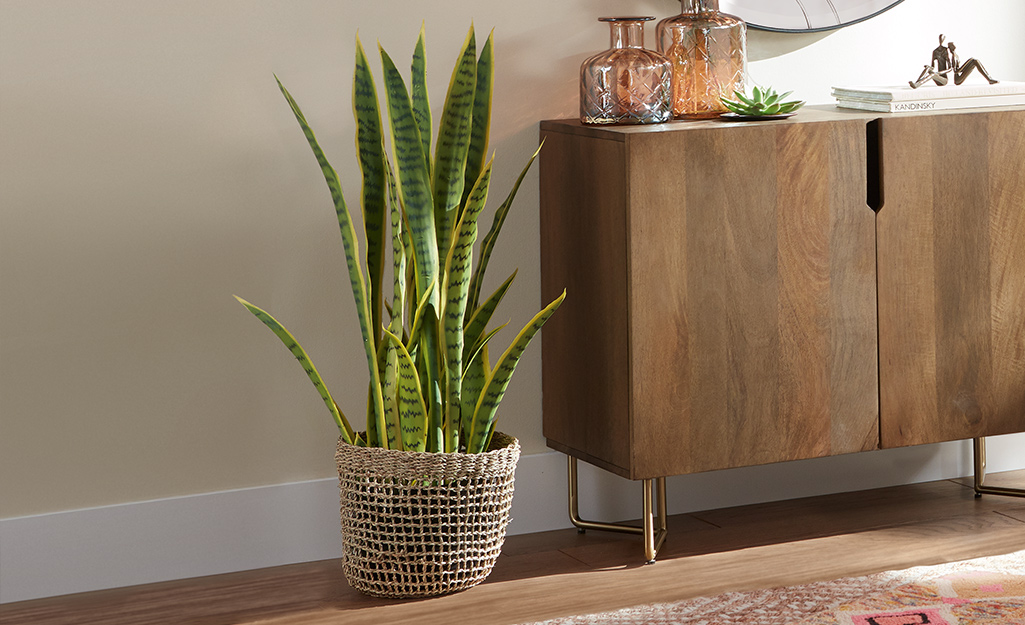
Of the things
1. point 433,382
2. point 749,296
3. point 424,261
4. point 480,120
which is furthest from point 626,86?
point 433,382

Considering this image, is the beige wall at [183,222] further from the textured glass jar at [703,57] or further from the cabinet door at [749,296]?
the cabinet door at [749,296]

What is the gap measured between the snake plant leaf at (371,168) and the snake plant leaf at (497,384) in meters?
0.23

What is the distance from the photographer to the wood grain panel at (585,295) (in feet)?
Result: 7.43

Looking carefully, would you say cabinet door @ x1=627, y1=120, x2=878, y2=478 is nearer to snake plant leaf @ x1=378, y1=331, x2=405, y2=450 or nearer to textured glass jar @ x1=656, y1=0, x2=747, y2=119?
textured glass jar @ x1=656, y1=0, x2=747, y2=119

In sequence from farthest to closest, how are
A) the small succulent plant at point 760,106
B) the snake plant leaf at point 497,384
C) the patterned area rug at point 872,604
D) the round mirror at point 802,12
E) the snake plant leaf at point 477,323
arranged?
1. the round mirror at point 802,12
2. the small succulent plant at point 760,106
3. the snake plant leaf at point 477,323
4. the snake plant leaf at point 497,384
5. the patterned area rug at point 872,604

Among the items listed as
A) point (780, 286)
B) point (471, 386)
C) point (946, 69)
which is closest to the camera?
point (471, 386)

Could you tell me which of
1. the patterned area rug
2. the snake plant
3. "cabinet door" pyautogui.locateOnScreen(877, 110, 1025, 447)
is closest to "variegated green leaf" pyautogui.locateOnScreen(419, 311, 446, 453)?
the snake plant

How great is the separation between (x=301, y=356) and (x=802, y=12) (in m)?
1.43

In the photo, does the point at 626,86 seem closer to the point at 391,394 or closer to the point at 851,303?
the point at 851,303

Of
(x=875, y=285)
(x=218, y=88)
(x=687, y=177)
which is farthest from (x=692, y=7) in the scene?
(x=218, y=88)

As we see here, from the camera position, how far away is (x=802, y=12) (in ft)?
8.90

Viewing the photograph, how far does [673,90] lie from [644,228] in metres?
0.43

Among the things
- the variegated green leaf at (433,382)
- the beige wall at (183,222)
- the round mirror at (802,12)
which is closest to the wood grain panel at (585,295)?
the beige wall at (183,222)

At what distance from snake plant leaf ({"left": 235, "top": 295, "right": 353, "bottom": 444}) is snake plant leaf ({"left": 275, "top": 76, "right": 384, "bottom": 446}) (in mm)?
66
